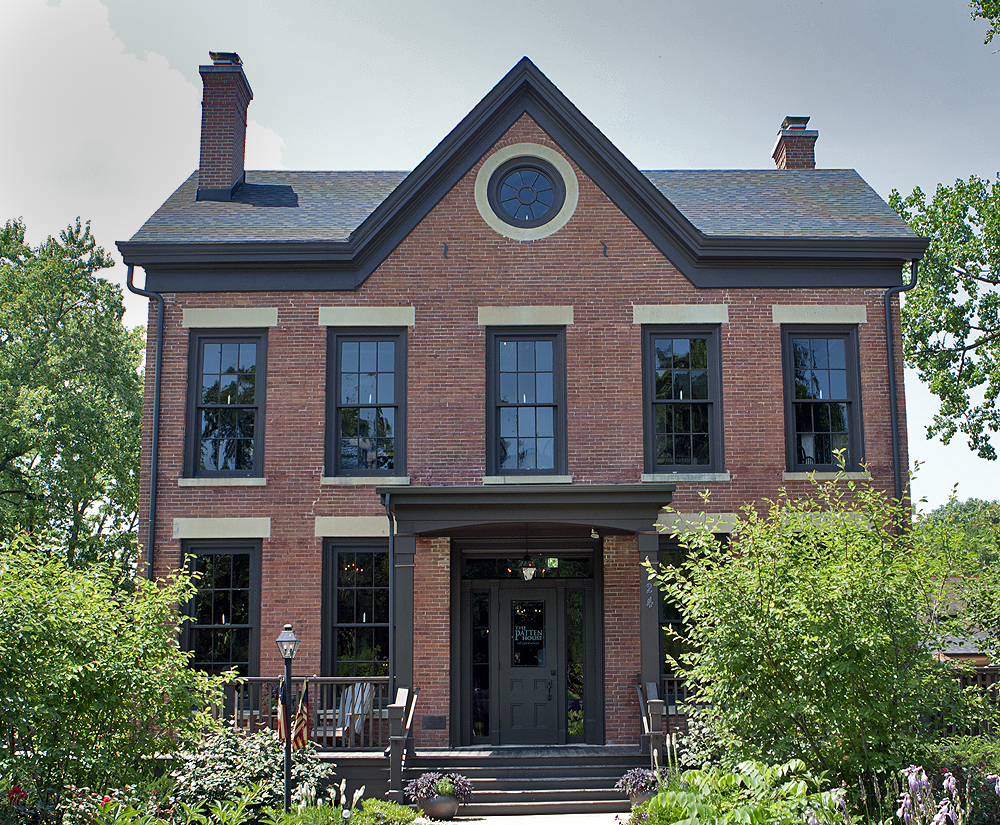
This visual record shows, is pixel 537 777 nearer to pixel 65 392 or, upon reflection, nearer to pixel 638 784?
pixel 638 784

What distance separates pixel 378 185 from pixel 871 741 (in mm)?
12973

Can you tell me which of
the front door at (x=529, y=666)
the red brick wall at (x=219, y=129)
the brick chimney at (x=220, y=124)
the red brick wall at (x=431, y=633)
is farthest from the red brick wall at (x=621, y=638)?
the red brick wall at (x=219, y=129)

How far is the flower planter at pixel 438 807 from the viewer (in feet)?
37.1

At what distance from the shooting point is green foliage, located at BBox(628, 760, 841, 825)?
5543mm

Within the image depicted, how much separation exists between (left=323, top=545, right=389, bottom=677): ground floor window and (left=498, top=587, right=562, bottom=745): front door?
1864mm

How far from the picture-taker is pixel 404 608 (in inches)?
492

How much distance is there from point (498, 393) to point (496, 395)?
4cm

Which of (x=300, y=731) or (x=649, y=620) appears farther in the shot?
(x=649, y=620)

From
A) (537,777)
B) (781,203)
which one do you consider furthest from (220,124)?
(537,777)

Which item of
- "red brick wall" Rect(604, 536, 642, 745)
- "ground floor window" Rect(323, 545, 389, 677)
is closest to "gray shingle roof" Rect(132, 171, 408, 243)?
"ground floor window" Rect(323, 545, 389, 677)

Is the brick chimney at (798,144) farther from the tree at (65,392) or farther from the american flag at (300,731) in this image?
the tree at (65,392)

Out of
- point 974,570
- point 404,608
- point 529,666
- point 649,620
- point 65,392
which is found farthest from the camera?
point 65,392

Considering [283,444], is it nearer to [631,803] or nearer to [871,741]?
[631,803]

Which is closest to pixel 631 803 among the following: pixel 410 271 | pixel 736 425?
pixel 736 425
